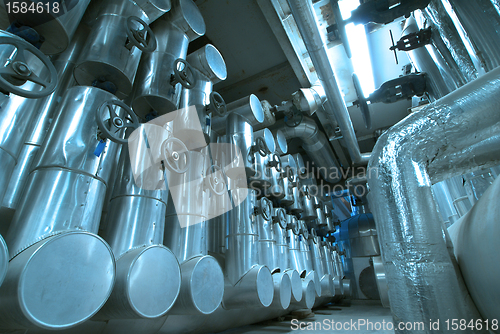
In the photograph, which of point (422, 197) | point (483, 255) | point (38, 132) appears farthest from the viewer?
point (38, 132)

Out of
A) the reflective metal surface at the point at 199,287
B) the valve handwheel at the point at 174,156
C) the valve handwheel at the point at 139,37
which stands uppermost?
the valve handwheel at the point at 139,37

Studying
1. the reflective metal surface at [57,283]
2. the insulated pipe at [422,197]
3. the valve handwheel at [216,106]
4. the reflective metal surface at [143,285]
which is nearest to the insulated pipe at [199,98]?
the valve handwheel at [216,106]

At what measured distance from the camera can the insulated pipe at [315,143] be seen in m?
3.17

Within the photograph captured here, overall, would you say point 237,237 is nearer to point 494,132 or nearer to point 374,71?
point 494,132

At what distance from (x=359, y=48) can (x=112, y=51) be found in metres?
2.12

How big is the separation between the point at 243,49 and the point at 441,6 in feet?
5.37

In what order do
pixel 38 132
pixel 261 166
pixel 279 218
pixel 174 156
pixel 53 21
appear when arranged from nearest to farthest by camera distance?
pixel 53 21 → pixel 38 132 → pixel 174 156 → pixel 261 166 → pixel 279 218

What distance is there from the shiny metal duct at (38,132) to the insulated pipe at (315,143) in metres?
2.27

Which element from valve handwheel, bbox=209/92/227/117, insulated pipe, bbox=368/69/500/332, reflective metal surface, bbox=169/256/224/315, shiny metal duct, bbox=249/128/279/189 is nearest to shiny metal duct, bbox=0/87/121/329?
reflective metal surface, bbox=169/256/224/315

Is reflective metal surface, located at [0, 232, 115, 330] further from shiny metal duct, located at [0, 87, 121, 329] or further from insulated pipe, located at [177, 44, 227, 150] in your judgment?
insulated pipe, located at [177, 44, 227, 150]

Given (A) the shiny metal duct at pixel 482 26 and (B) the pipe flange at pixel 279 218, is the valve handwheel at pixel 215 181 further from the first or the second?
(A) the shiny metal duct at pixel 482 26

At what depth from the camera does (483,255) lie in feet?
1.72

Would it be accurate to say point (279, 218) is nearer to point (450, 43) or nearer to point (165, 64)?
point (165, 64)

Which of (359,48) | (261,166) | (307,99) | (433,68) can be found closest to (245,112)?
(261,166)
